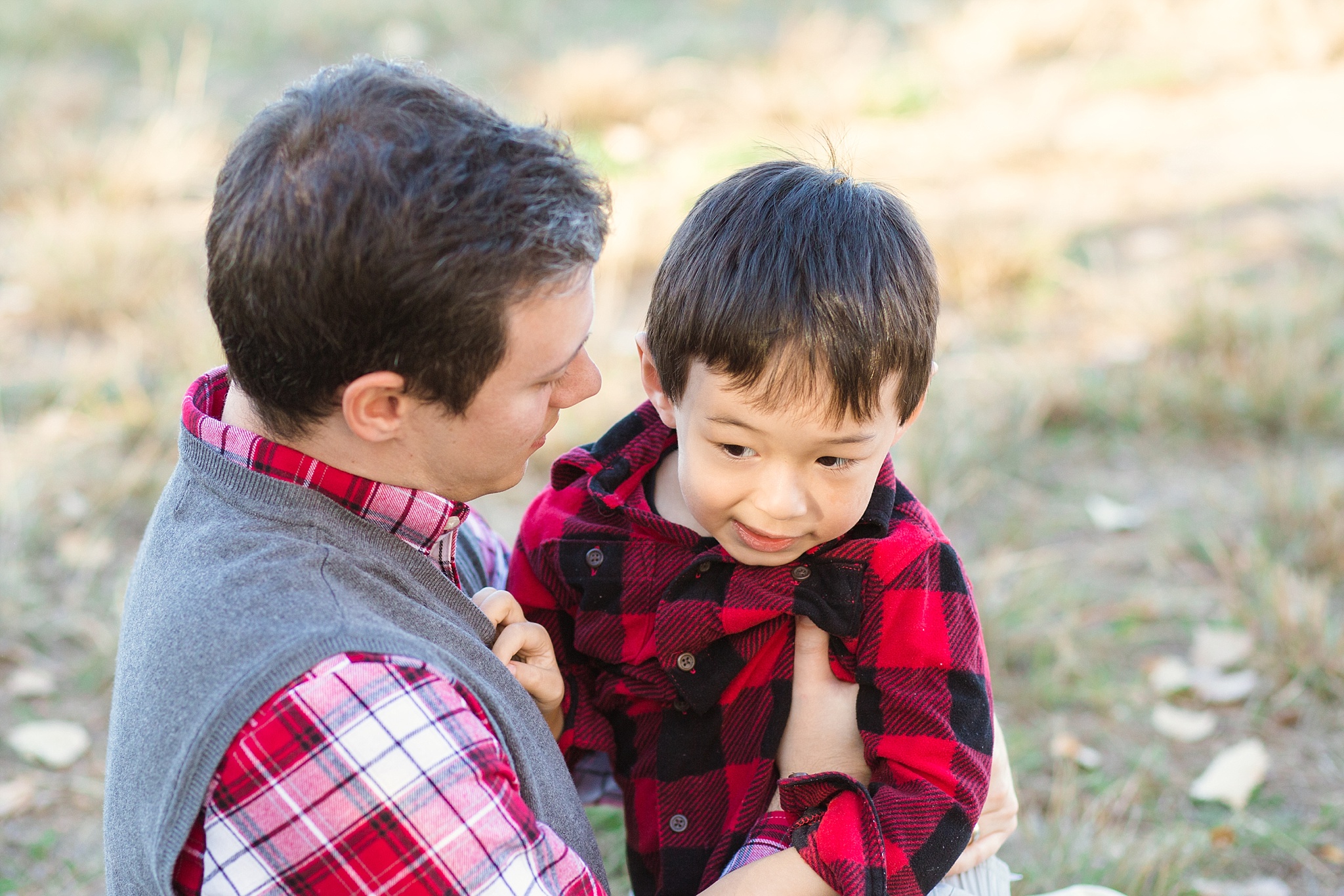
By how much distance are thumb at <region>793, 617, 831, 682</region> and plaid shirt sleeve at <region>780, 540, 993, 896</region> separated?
5 centimetres

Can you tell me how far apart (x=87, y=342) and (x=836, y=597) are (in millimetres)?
4007

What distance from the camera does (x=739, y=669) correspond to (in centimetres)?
174

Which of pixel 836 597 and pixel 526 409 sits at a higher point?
pixel 526 409

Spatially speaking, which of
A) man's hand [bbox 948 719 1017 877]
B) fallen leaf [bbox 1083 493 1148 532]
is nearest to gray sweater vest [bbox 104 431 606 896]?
man's hand [bbox 948 719 1017 877]

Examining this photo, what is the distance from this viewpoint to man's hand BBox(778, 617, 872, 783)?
1699 mm

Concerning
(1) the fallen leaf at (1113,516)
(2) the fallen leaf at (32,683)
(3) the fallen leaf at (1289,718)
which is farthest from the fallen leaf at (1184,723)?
(2) the fallen leaf at (32,683)

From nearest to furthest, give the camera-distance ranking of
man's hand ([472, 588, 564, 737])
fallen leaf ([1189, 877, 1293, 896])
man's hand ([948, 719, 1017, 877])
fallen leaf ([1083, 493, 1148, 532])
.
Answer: man's hand ([472, 588, 564, 737])
man's hand ([948, 719, 1017, 877])
fallen leaf ([1189, 877, 1293, 896])
fallen leaf ([1083, 493, 1148, 532])

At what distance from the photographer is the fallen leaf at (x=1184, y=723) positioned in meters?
2.88

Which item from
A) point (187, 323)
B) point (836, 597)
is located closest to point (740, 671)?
point (836, 597)

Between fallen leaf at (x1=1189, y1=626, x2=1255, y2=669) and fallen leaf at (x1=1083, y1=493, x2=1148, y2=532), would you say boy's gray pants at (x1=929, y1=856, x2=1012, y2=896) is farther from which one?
fallen leaf at (x1=1083, y1=493, x2=1148, y2=532)

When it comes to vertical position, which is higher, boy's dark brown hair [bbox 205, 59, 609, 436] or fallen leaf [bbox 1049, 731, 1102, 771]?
boy's dark brown hair [bbox 205, 59, 609, 436]

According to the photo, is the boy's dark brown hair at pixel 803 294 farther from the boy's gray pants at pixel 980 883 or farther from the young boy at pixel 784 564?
the boy's gray pants at pixel 980 883

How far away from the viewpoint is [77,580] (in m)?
3.38

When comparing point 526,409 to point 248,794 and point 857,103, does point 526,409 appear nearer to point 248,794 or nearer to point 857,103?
point 248,794
